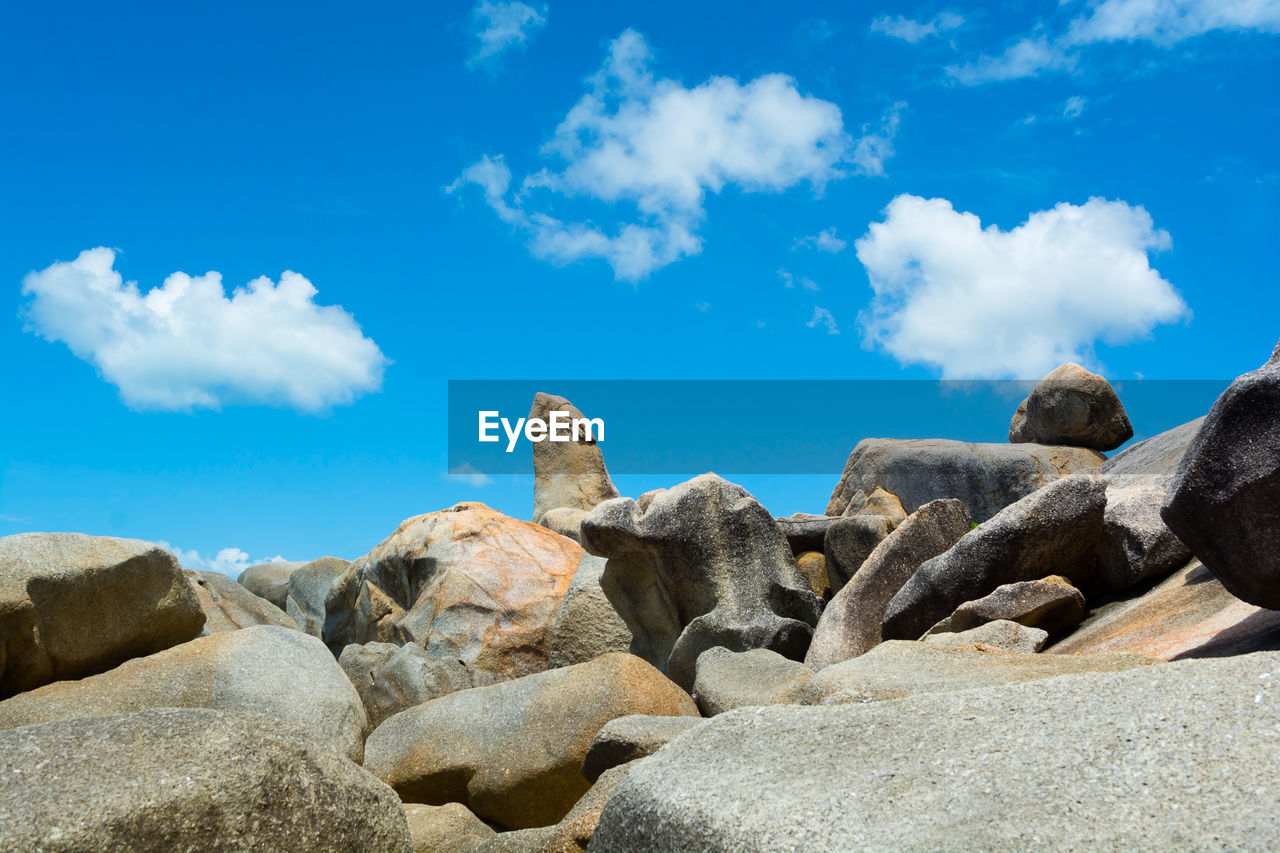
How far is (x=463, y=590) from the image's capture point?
1422 cm

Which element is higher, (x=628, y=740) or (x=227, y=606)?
(x=227, y=606)

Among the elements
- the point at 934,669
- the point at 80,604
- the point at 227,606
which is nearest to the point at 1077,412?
the point at 934,669

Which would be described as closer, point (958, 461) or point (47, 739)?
point (47, 739)

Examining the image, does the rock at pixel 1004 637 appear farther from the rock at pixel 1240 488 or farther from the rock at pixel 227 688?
the rock at pixel 227 688

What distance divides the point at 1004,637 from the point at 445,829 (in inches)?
148

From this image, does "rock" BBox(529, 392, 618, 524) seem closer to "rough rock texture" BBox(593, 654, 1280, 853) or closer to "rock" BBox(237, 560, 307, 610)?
"rock" BBox(237, 560, 307, 610)

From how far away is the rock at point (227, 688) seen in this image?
6.17 meters

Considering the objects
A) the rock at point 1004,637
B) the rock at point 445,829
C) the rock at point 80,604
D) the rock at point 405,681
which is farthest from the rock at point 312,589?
the rock at point 1004,637

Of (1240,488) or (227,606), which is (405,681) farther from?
(1240,488)

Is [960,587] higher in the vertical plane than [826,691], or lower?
higher

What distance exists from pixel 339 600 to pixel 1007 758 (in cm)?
1603

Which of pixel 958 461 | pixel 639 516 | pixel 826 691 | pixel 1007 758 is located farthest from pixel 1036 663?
pixel 958 461

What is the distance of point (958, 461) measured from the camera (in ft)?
54.8

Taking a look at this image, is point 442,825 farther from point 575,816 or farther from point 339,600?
point 339,600
